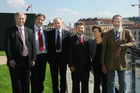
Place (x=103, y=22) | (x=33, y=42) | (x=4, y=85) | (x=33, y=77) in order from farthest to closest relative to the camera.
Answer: (x=103, y=22) → (x=4, y=85) → (x=33, y=77) → (x=33, y=42)

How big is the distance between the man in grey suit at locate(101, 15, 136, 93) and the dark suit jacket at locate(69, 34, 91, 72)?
15.8 inches

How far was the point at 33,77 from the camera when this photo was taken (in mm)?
4707

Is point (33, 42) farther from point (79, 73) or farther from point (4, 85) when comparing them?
point (4, 85)

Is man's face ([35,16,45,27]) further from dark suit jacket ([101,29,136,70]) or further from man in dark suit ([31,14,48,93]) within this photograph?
dark suit jacket ([101,29,136,70])

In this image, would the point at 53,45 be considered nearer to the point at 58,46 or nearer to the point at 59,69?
the point at 58,46

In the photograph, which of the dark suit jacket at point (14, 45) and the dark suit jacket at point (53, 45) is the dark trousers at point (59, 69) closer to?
the dark suit jacket at point (53, 45)

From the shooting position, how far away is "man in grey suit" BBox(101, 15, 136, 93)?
3963 mm

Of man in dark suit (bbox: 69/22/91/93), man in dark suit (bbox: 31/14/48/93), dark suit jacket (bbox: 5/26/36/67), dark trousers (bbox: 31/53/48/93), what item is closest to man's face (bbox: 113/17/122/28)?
man in dark suit (bbox: 69/22/91/93)

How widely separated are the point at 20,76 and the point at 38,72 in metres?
0.74

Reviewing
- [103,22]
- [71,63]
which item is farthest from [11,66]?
[103,22]

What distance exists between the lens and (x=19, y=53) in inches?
152

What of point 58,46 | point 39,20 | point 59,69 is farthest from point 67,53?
point 39,20

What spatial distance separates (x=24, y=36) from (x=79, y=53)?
126 centimetres

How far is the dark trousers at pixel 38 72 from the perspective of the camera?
4.59 metres
